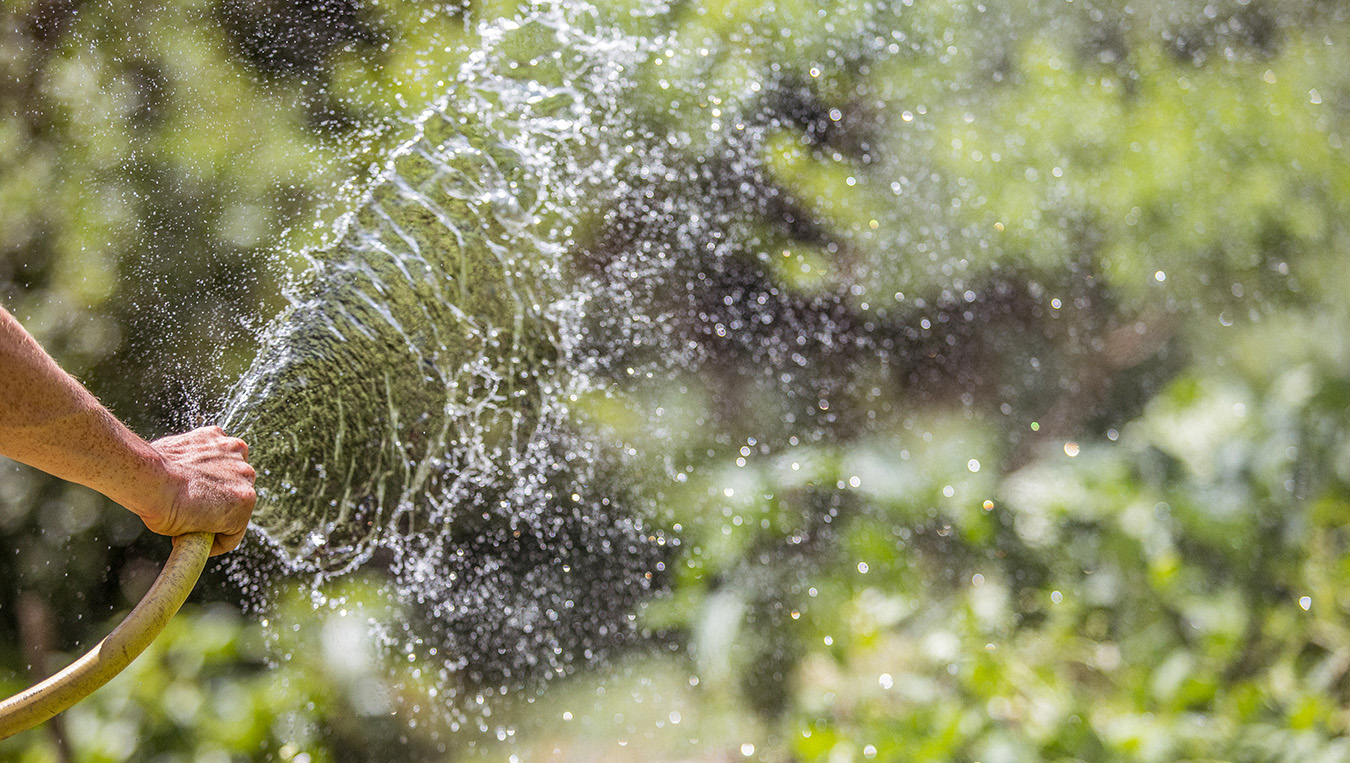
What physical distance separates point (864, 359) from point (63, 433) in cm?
143

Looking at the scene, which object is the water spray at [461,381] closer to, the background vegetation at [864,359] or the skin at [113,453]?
the background vegetation at [864,359]

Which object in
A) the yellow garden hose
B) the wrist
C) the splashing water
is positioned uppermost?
the splashing water

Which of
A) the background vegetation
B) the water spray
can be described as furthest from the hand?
the background vegetation

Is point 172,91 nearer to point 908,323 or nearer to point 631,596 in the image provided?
point 631,596

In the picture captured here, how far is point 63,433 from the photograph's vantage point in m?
0.62

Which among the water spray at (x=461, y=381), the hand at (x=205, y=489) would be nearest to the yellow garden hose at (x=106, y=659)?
the hand at (x=205, y=489)

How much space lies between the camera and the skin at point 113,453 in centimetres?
58

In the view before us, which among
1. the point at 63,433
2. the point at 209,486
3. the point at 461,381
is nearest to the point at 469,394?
the point at 461,381

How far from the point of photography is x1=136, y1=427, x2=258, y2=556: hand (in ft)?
2.39

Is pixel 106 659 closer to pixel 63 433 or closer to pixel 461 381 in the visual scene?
pixel 63 433

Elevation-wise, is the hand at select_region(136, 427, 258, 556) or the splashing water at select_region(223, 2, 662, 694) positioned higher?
the splashing water at select_region(223, 2, 662, 694)

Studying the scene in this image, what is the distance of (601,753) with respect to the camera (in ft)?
5.12

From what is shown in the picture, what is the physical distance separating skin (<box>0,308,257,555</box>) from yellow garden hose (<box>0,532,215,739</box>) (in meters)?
0.06

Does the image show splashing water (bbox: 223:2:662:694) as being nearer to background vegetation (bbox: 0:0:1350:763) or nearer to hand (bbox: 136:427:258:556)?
background vegetation (bbox: 0:0:1350:763)
